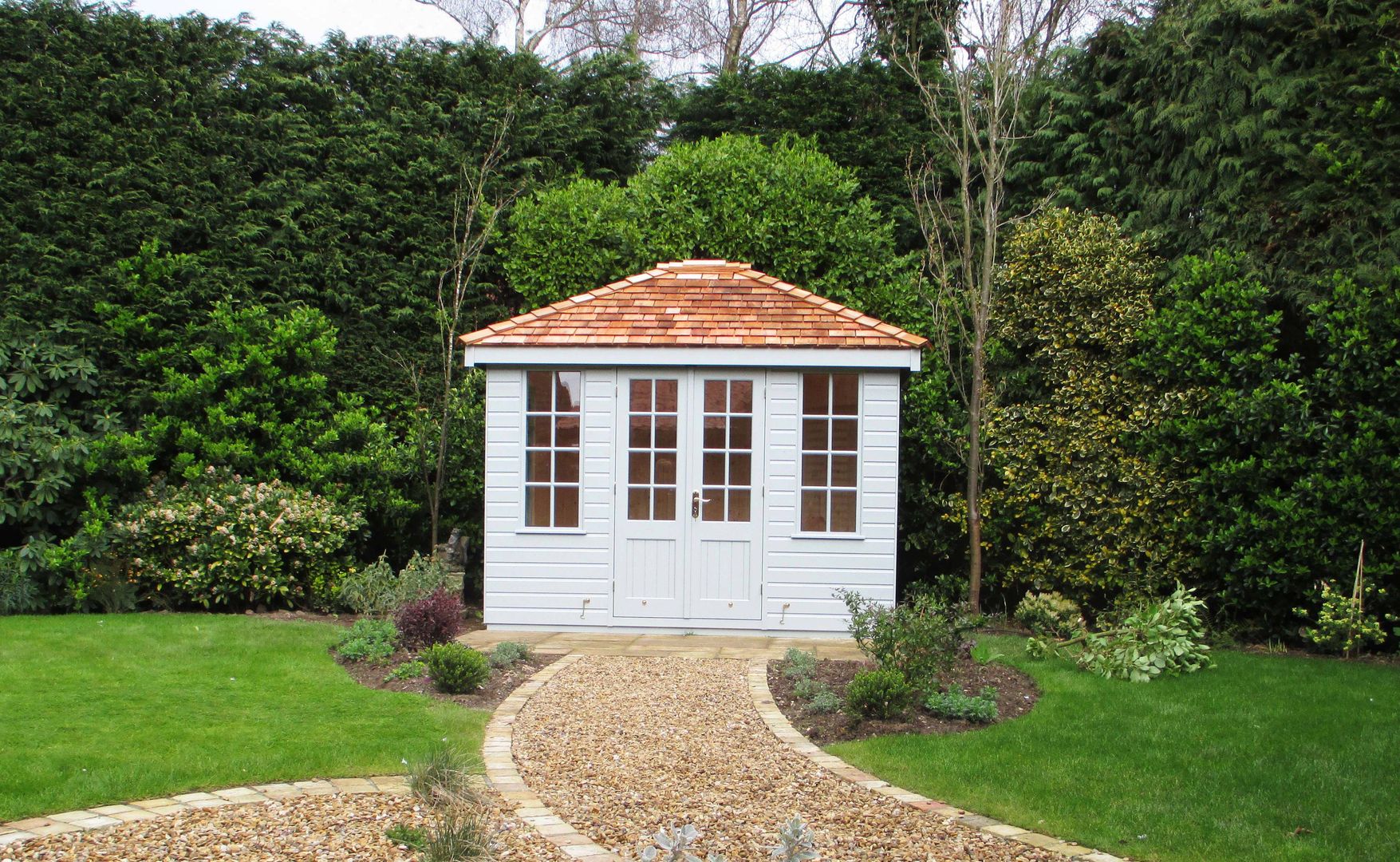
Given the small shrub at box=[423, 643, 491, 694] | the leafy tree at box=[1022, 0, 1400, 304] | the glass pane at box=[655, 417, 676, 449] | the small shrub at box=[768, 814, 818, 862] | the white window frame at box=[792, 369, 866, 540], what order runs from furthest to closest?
the glass pane at box=[655, 417, 676, 449] < the white window frame at box=[792, 369, 866, 540] < the leafy tree at box=[1022, 0, 1400, 304] < the small shrub at box=[423, 643, 491, 694] < the small shrub at box=[768, 814, 818, 862]

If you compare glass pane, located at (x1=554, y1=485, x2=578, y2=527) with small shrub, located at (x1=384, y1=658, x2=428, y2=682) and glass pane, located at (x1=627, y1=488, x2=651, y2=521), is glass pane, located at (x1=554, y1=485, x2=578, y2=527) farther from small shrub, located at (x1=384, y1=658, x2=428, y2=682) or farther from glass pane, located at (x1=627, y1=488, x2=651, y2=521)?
small shrub, located at (x1=384, y1=658, x2=428, y2=682)

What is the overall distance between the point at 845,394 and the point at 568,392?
241 cm

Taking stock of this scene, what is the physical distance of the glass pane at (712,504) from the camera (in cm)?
951

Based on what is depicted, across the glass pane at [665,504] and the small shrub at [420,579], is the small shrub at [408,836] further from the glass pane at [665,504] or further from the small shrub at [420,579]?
the glass pane at [665,504]

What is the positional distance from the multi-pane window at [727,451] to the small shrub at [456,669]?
2.95 metres

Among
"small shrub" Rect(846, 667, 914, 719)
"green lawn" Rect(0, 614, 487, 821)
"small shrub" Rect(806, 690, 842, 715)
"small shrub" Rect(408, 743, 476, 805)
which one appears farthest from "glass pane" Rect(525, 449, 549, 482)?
"small shrub" Rect(408, 743, 476, 805)

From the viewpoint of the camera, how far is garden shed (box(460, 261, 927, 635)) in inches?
372

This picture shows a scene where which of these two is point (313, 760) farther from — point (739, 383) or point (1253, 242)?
point (1253, 242)

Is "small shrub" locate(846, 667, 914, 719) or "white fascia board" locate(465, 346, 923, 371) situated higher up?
"white fascia board" locate(465, 346, 923, 371)

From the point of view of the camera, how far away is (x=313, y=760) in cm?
542

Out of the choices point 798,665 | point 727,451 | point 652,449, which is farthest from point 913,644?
point 652,449

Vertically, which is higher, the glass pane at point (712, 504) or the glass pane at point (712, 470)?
the glass pane at point (712, 470)

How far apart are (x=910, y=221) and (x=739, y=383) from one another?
16.4ft

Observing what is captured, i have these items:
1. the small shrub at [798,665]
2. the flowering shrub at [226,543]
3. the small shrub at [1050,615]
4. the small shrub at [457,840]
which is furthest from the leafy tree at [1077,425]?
the small shrub at [457,840]
